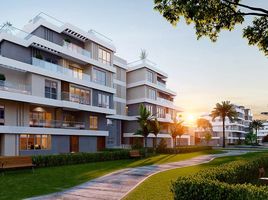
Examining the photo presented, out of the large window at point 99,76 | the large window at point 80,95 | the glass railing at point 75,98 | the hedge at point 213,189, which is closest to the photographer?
the hedge at point 213,189

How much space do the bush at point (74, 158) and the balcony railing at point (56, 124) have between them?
23.6 feet

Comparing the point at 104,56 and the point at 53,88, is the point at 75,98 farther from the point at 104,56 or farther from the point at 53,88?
the point at 104,56

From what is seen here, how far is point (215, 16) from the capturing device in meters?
12.1

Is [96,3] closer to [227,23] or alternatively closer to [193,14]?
[193,14]

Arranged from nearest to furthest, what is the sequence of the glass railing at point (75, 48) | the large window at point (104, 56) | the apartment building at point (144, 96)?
the glass railing at point (75, 48) → the large window at point (104, 56) → the apartment building at point (144, 96)

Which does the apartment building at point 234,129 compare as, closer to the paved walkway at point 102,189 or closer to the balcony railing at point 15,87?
the balcony railing at point 15,87

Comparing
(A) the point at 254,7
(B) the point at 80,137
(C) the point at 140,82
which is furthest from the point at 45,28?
(A) the point at 254,7

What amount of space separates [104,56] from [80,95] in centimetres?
779

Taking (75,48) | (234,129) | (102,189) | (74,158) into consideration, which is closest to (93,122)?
(75,48)

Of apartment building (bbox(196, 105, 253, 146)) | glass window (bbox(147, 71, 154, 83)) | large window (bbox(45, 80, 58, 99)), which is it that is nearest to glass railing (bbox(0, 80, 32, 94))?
large window (bbox(45, 80, 58, 99))

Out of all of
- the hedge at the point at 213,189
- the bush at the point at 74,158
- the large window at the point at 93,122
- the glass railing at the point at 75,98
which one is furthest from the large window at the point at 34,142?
the hedge at the point at 213,189

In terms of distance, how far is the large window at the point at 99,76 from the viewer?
127ft

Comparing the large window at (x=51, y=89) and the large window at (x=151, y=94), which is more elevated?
the large window at (x=151, y=94)

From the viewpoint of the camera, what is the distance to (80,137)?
3619 centimetres
